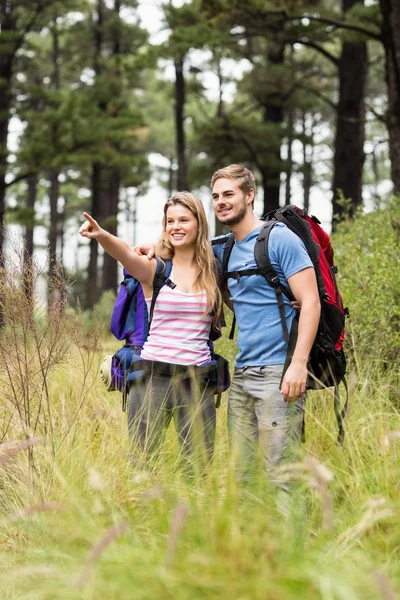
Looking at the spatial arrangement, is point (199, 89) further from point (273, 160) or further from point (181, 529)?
point (181, 529)

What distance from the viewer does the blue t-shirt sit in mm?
3559

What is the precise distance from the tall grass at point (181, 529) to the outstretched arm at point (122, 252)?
499 millimetres

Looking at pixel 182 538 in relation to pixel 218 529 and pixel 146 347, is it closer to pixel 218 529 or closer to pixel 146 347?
pixel 218 529

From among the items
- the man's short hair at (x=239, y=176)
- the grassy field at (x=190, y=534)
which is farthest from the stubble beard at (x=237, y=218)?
the grassy field at (x=190, y=534)

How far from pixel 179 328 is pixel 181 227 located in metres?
0.52

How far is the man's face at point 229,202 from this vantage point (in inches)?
148

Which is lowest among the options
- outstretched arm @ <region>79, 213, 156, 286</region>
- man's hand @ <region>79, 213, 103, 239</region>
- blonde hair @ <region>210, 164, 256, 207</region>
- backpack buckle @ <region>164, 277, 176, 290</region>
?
backpack buckle @ <region>164, 277, 176, 290</region>

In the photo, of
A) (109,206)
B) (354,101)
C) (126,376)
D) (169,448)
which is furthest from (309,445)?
(109,206)

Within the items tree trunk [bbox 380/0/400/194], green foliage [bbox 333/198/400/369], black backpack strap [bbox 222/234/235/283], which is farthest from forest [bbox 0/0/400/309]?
black backpack strap [bbox 222/234/235/283]

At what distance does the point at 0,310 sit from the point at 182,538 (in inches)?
81.0

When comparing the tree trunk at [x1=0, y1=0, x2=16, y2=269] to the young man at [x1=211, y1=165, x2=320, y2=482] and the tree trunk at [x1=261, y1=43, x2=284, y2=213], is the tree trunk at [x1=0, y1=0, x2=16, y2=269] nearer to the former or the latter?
the tree trunk at [x1=261, y1=43, x2=284, y2=213]

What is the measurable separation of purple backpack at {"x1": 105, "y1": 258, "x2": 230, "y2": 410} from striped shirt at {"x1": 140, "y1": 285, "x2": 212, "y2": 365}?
81 millimetres

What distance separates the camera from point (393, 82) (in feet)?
31.9

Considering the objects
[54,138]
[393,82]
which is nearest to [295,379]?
[393,82]
